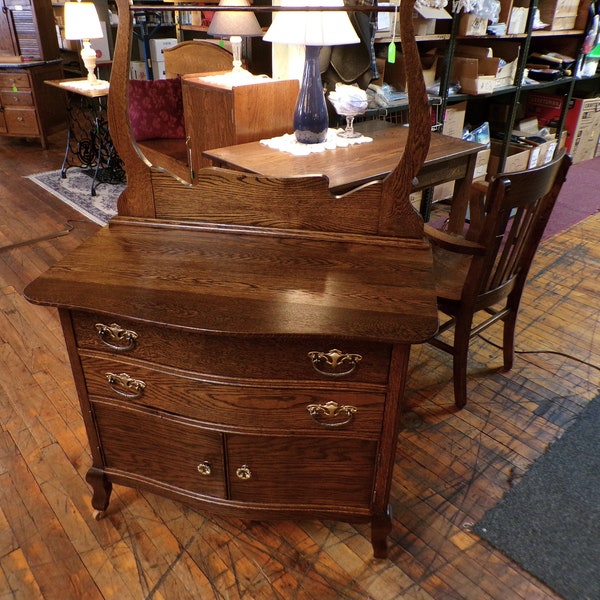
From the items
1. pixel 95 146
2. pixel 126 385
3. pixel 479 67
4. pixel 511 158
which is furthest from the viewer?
pixel 95 146

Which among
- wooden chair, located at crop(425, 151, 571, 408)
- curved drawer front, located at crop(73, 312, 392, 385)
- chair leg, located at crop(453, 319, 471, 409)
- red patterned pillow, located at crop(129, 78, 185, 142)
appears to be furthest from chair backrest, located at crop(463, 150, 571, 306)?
red patterned pillow, located at crop(129, 78, 185, 142)

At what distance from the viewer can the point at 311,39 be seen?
2.04m

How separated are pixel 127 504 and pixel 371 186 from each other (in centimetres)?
120

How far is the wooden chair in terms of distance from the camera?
5.50 feet

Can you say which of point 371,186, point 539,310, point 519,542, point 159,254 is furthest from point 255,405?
point 539,310

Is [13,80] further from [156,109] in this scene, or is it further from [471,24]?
[471,24]

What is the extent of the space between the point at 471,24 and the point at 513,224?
2.02 meters

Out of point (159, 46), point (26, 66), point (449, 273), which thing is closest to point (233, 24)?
point (449, 273)

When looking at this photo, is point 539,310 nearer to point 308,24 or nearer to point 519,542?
point 519,542

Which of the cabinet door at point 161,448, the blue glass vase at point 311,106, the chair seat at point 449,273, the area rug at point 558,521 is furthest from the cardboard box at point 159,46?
the area rug at point 558,521

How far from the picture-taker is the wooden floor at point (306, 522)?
1.46 meters

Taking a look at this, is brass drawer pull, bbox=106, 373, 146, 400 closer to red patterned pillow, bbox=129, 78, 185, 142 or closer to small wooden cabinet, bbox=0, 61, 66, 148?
red patterned pillow, bbox=129, 78, 185, 142

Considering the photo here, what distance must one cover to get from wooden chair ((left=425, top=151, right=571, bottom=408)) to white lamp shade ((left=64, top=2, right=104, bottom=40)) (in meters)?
3.27

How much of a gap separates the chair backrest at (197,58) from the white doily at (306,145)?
0.97 meters
